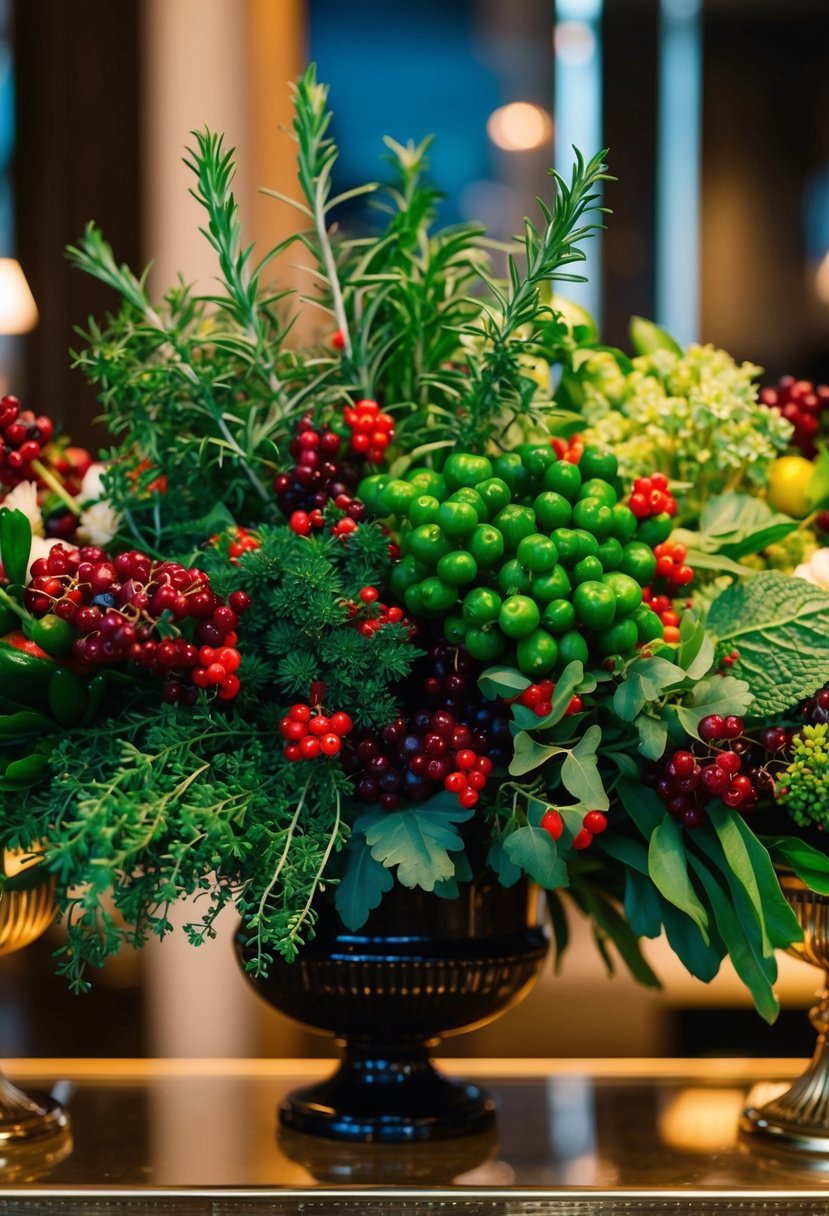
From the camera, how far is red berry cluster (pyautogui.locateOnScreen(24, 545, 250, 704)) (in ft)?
2.03

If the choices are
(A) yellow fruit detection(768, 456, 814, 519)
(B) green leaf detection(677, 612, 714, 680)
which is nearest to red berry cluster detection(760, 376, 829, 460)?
(A) yellow fruit detection(768, 456, 814, 519)

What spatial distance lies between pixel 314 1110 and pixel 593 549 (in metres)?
0.36

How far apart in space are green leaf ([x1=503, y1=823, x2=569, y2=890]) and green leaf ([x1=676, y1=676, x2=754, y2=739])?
3.6 inches

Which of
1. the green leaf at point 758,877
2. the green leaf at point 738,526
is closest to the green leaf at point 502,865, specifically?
the green leaf at point 758,877

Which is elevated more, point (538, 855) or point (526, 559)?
point (526, 559)

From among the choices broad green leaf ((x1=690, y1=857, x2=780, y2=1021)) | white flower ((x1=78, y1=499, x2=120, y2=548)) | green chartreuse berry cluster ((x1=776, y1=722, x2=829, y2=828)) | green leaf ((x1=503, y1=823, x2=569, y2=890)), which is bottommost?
broad green leaf ((x1=690, y1=857, x2=780, y2=1021))

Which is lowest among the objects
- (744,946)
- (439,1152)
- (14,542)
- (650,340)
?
(439,1152)

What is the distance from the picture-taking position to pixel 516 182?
229 cm

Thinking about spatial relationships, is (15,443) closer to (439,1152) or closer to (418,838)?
(418,838)

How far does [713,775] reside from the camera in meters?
0.63

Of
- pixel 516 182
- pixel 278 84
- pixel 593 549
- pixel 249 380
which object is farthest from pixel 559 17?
pixel 593 549

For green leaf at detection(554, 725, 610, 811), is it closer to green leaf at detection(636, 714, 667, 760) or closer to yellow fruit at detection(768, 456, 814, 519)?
green leaf at detection(636, 714, 667, 760)

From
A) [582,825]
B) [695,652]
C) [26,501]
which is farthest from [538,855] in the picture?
[26,501]

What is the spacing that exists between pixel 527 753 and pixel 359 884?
4.4 inches
